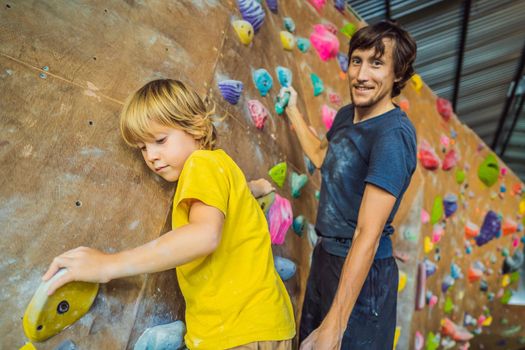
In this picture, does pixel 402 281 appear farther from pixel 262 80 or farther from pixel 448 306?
pixel 262 80

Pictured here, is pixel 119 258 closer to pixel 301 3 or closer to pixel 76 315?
pixel 76 315

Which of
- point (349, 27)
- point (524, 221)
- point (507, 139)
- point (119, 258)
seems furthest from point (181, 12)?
point (507, 139)

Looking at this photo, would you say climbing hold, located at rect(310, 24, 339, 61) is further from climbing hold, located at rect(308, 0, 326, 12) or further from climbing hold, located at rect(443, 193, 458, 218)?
climbing hold, located at rect(443, 193, 458, 218)

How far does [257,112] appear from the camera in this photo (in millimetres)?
1670

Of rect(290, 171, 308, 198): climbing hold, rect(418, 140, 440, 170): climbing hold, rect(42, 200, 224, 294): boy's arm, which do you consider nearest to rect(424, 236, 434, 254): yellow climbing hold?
rect(418, 140, 440, 170): climbing hold

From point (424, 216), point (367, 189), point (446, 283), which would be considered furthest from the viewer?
point (446, 283)

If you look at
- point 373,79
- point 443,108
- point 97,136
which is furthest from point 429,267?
point 97,136

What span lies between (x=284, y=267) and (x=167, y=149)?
73 centimetres

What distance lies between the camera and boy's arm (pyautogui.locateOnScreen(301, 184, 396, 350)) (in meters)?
1.18

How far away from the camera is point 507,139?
9.09 metres

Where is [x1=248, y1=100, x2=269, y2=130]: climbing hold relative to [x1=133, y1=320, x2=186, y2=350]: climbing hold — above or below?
above

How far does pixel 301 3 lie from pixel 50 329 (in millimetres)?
1880

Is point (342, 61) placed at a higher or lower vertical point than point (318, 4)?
lower

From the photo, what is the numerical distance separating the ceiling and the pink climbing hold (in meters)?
3.65
